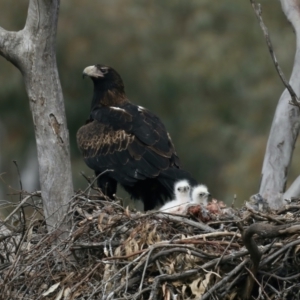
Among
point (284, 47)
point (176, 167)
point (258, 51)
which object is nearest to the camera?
point (176, 167)

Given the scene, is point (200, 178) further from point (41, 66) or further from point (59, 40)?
point (41, 66)

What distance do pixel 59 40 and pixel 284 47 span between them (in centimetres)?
526

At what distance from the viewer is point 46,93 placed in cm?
755

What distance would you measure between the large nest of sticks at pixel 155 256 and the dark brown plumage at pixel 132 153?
183cm

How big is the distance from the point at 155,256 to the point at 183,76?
2101cm

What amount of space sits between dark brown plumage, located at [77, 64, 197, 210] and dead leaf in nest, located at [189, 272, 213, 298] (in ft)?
8.39

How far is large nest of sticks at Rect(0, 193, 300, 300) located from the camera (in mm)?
6664

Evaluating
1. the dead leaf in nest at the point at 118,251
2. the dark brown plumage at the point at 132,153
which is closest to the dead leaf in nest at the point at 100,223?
the dead leaf in nest at the point at 118,251

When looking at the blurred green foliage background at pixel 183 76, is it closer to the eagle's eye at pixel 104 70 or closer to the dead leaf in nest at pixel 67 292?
the eagle's eye at pixel 104 70

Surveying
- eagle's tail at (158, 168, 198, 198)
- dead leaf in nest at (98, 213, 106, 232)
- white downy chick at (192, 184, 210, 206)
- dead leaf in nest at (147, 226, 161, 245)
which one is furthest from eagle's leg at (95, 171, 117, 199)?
dead leaf in nest at (147, 226, 161, 245)

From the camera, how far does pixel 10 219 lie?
834 centimetres

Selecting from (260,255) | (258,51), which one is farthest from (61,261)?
(258,51)

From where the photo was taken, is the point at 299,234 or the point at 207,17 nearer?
the point at 299,234

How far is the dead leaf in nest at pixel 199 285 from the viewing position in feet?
22.0
